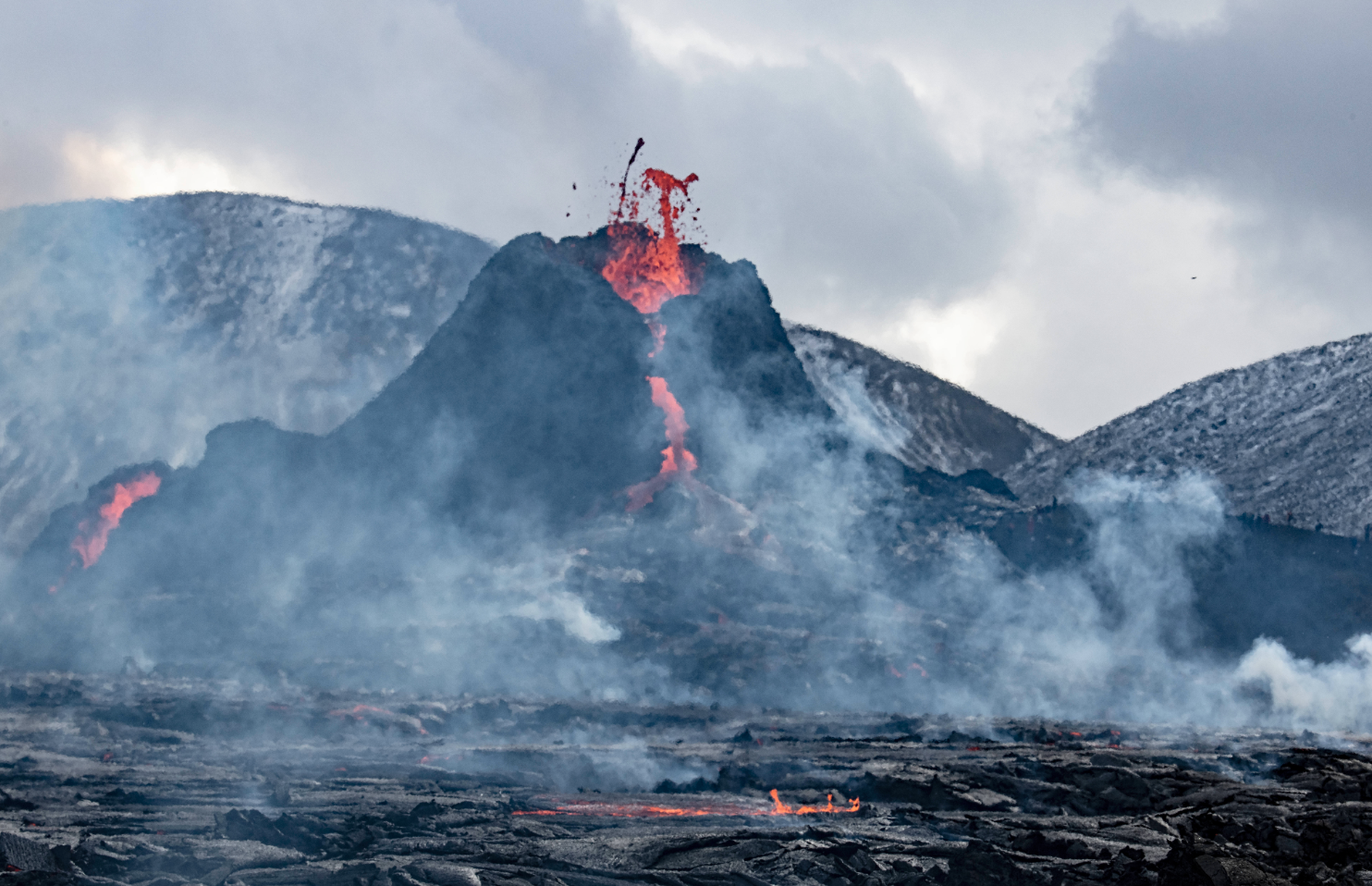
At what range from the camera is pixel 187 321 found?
176750mm

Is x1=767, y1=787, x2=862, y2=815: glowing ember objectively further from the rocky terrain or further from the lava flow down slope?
the lava flow down slope

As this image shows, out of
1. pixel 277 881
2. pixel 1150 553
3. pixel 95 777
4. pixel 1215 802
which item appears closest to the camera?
pixel 277 881

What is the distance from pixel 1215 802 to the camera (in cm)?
3372

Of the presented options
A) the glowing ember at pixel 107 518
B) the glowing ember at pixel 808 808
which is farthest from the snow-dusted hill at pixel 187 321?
the glowing ember at pixel 808 808

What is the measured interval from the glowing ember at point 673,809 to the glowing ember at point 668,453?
7416 centimetres

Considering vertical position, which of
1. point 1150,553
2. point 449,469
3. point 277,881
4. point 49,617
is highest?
point 449,469

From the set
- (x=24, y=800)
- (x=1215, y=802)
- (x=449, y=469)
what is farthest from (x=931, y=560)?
(x=24, y=800)

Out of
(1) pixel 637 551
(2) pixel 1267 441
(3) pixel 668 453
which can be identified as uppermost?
(2) pixel 1267 441

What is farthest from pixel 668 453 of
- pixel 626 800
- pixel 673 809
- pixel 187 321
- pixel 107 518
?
pixel 187 321

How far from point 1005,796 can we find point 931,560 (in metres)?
76.9

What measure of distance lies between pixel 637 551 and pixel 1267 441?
265 feet

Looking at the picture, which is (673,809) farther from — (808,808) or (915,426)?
(915,426)

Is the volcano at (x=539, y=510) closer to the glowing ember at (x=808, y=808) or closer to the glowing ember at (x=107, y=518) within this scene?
the glowing ember at (x=107, y=518)

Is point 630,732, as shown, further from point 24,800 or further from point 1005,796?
point 24,800
